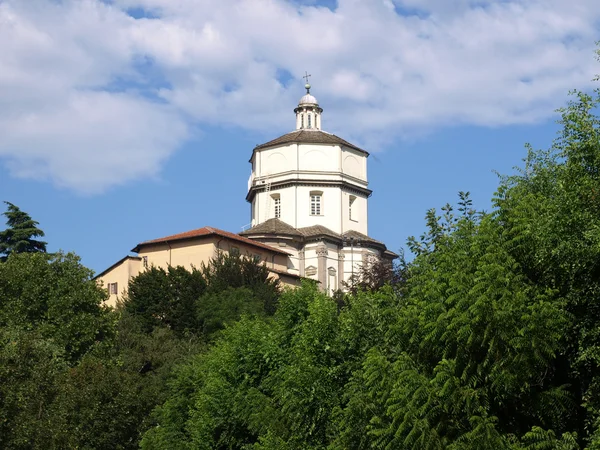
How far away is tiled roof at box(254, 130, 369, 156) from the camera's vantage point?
106m

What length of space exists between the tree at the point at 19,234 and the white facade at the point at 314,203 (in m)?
17.9

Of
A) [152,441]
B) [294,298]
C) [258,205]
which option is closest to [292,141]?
[258,205]

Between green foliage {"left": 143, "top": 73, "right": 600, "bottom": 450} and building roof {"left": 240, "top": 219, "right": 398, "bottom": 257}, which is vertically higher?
building roof {"left": 240, "top": 219, "right": 398, "bottom": 257}

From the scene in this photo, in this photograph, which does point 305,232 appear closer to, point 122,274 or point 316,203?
point 316,203

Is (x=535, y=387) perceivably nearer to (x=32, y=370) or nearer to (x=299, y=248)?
(x=32, y=370)

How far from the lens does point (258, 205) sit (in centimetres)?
10694

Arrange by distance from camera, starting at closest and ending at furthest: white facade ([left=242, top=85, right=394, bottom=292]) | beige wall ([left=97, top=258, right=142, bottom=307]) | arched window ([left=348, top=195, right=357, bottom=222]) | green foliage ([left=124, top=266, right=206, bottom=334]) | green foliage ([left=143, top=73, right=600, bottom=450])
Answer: green foliage ([left=143, top=73, right=600, bottom=450])
green foliage ([left=124, top=266, right=206, bottom=334])
beige wall ([left=97, top=258, right=142, bottom=307])
white facade ([left=242, top=85, right=394, bottom=292])
arched window ([left=348, top=195, right=357, bottom=222])

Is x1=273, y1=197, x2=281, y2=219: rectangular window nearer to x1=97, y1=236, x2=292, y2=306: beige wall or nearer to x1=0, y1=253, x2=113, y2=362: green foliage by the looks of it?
x1=97, y1=236, x2=292, y2=306: beige wall

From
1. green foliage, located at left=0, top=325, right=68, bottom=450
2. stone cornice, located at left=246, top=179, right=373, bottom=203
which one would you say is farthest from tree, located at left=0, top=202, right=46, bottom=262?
green foliage, located at left=0, top=325, right=68, bottom=450

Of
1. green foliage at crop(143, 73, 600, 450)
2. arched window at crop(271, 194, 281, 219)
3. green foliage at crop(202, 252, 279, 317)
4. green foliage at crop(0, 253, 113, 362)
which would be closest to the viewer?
green foliage at crop(143, 73, 600, 450)

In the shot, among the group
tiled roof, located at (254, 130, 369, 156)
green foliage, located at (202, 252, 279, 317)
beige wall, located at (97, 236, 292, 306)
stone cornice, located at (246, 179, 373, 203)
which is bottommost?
green foliage, located at (202, 252, 279, 317)

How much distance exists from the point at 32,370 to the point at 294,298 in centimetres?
816

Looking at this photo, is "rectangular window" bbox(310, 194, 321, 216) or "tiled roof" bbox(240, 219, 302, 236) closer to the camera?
"tiled roof" bbox(240, 219, 302, 236)

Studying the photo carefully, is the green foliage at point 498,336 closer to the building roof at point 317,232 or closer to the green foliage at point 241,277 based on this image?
the green foliage at point 241,277
